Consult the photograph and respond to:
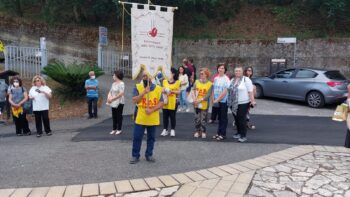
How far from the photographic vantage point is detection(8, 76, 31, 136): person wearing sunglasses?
9.02 meters

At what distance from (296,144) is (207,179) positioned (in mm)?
3048

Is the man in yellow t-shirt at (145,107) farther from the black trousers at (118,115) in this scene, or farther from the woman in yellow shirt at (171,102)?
the black trousers at (118,115)

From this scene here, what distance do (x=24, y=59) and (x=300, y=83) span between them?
11701 millimetres

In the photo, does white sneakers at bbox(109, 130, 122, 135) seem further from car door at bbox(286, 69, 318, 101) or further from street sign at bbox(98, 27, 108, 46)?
street sign at bbox(98, 27, 108, 46)

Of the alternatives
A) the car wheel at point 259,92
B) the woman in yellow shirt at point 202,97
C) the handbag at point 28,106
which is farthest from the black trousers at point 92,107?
the car wheel at point 259,92

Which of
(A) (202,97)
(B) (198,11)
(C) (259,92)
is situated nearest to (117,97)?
(A) (202,97)

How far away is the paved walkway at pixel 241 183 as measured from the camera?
4.70 m

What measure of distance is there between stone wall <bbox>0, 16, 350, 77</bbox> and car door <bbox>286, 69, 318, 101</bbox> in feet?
13.7

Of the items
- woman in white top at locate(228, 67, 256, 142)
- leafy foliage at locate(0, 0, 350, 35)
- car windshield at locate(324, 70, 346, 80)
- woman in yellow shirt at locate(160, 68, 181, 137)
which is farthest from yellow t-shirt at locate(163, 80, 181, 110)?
leafy foliage at locate(0, 0, 350, 35)

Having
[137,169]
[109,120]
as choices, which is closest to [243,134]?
[137,169]

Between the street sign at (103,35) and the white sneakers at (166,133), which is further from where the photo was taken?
the street sign at (103,35)

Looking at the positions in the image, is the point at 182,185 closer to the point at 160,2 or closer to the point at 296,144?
the point at 296,144

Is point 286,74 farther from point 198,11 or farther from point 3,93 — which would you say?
point 3,93

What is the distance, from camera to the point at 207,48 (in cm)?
1848
